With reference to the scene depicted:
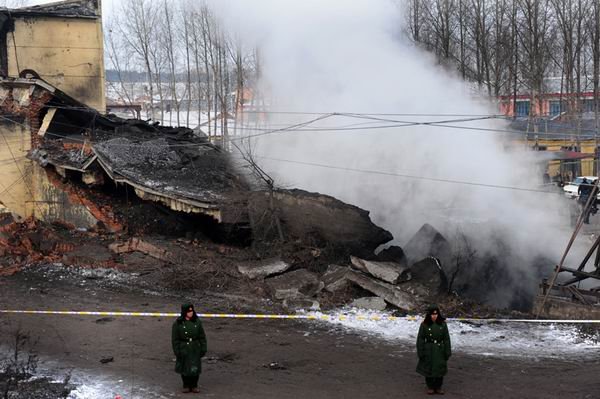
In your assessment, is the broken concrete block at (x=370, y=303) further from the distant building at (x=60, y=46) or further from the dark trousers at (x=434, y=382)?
the distant building at (x=60, y=46)

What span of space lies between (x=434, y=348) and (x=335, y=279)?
506 cm

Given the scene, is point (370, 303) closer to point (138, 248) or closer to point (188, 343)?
point (188, 343)

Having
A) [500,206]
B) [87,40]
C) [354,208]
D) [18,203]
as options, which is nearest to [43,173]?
[18,203]

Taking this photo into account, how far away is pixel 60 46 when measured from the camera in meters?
21.8

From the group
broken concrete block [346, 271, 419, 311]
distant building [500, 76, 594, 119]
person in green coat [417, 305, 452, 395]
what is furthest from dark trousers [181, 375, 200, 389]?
distant building [500, 76, 594, 119]

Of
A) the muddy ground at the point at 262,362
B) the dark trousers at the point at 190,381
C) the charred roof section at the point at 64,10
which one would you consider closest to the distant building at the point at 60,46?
the charred roof section at the point at 64,10

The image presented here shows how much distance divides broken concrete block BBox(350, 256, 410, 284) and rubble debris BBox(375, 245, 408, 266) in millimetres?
1080

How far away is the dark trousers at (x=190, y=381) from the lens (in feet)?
23.8

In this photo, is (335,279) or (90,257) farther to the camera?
(90,257)

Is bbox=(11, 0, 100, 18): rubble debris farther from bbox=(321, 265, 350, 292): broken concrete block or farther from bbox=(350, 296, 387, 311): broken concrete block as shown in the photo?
bbox=(350, 296, 387, 311): broken concrete block

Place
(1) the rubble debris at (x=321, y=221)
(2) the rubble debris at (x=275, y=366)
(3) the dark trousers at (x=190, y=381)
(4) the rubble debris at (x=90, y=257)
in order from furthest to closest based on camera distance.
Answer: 1. (4) the rubble debris at (x=90, y=257)
2. (1) the rubble debris at (x=321, y=221)
3. (2) the rubble debris at (x=275, y=366)
4. (3) the dark trousers at (x=190, y=381)

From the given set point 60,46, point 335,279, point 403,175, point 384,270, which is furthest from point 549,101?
point 335,279

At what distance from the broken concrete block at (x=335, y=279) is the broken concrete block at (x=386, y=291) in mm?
130

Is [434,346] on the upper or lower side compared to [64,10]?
lower
